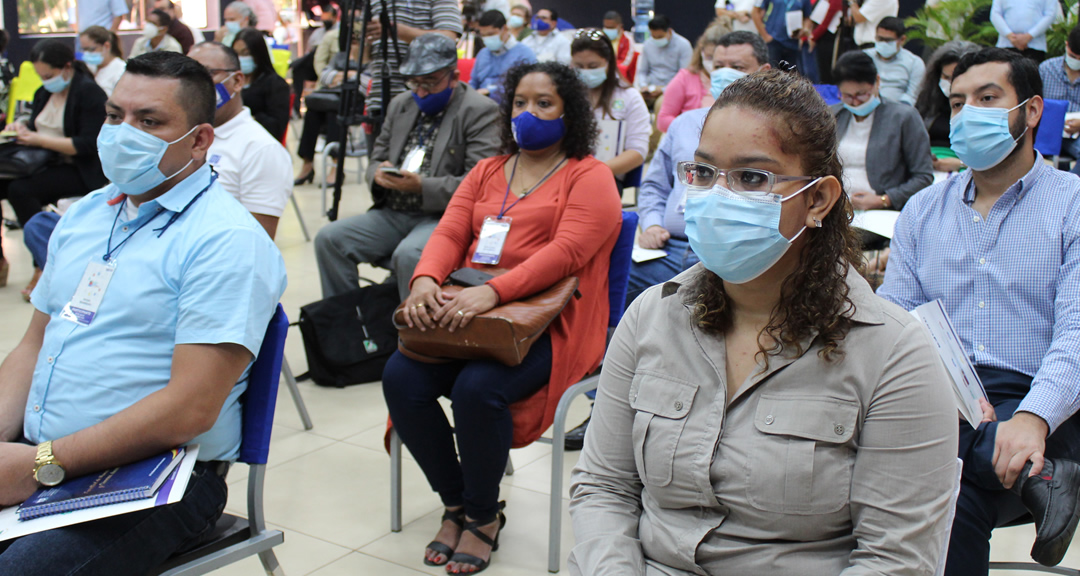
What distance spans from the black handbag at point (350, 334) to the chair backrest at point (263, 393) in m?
1.87

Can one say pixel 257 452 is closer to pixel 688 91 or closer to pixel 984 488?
pixel 984 488

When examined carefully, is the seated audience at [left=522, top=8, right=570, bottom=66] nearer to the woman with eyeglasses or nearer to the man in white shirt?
the man in white shirt

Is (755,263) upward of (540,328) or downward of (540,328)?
upward

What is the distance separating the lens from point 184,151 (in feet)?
6.11

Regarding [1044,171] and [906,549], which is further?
[1044,171]

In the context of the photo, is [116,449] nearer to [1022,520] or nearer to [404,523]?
[404,523]

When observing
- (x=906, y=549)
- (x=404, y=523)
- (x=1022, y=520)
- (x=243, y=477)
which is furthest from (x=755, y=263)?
(x=243, y=477)

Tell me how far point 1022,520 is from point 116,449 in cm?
174

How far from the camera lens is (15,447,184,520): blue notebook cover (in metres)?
1.44

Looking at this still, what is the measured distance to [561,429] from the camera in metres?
2.30

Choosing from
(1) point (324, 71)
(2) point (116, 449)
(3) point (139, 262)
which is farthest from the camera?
(1) point (324, 71)

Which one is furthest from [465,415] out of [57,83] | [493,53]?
[493,53]

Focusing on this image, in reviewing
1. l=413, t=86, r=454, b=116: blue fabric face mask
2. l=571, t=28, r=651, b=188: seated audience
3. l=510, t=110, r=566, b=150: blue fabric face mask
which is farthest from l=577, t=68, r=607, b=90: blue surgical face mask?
l=510, t=110, r=566, b=150: blue fabric face mask

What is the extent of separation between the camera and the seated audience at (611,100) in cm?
433
